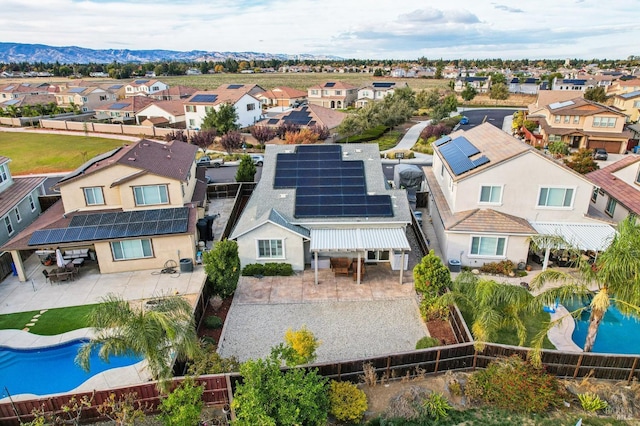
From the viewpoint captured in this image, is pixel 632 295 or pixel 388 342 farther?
pixel 388 342

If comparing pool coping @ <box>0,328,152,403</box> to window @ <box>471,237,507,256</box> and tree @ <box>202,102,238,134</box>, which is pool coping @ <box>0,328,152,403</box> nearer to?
window @ <box>471,237,507,256</box>

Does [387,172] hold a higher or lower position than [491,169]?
lower

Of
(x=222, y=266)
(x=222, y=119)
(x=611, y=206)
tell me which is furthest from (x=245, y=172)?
(x=611, y=206)

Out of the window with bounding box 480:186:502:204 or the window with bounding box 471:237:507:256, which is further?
the window with bounding box 480:186:502:204

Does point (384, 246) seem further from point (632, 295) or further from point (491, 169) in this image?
point (632, 295)

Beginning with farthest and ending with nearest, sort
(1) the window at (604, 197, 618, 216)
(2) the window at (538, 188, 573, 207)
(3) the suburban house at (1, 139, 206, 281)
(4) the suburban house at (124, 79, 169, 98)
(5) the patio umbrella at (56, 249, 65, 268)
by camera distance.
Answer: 1. (4) the suburban house at (124, 79, 169, 98)
2. (1) the window at (604, 197, 618, 216)
3. (2) the window at (538, 188, 573, 207)
4. (3) the suburban house at (1, 139, 206, 281)
5. (5) the patio umbrella at (56, 249, 65, 268)

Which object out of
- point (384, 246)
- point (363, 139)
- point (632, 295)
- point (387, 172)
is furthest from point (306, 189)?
point (363, 139)

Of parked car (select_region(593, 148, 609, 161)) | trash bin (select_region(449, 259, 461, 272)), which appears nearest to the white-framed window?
trash bin (select_region(449, 259, 461, 272))
